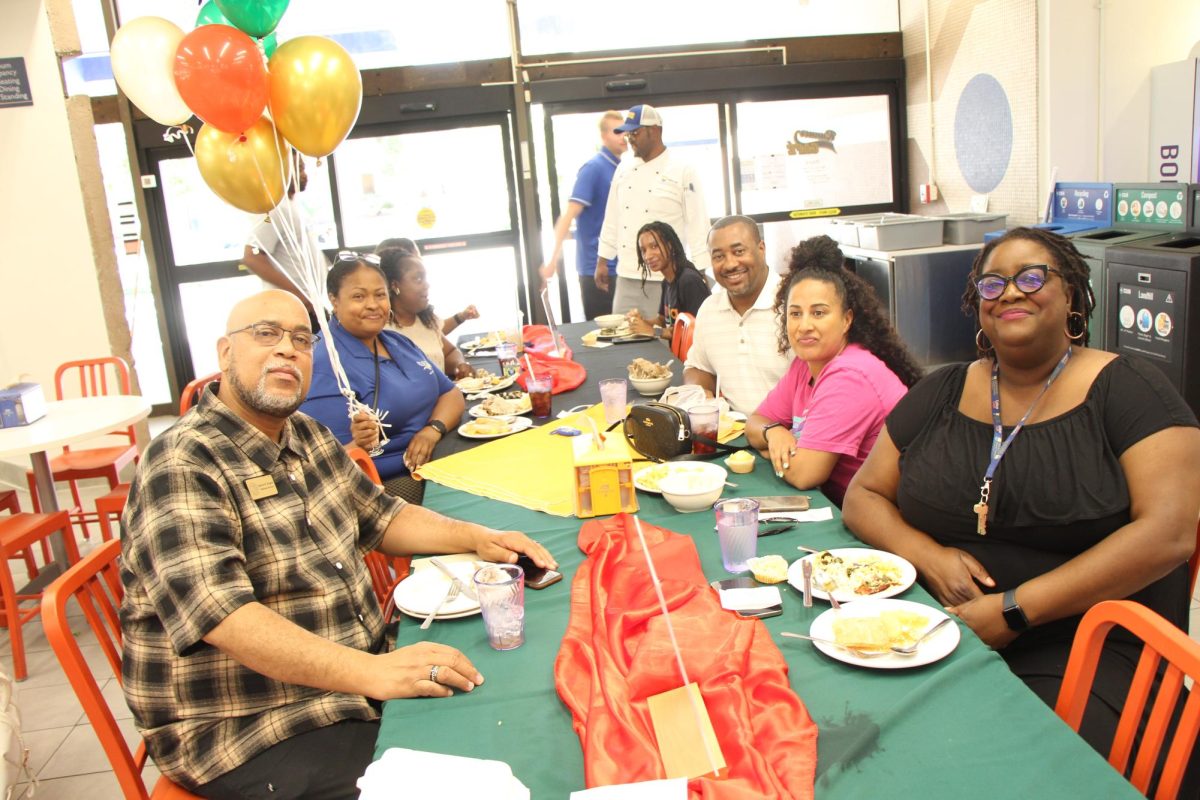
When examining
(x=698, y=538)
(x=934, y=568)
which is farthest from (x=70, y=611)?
(x=934, y=568)

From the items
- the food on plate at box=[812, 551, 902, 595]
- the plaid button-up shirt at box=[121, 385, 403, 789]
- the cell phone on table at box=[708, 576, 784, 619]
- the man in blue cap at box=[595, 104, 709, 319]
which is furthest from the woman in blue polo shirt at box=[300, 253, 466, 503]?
the man in blue cap at box=[595, 104, 709, 319]

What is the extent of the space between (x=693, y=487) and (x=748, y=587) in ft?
1.77

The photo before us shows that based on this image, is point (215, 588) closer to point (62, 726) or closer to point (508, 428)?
point (508, 428)

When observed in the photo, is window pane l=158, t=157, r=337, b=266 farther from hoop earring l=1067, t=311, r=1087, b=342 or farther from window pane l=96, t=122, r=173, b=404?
hoop earring l=1067, t=311, r=1087, b=342

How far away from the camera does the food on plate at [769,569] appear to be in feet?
6.01

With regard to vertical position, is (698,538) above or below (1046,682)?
above

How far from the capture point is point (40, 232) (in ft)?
18.3

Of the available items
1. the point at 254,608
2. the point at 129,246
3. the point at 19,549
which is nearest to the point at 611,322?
the point at 19,549

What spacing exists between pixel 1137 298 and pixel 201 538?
179 inches

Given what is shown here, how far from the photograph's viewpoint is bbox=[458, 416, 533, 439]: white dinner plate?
322 cm

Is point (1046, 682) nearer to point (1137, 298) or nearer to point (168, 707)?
point (168, 707)

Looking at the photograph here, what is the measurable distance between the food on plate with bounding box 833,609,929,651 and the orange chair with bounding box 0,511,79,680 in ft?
10.7

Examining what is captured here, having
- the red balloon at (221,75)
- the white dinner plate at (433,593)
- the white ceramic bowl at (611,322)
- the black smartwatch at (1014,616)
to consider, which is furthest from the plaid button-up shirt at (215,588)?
the white ceramic bowl at (611,322)

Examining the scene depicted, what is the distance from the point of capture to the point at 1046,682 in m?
1.76
